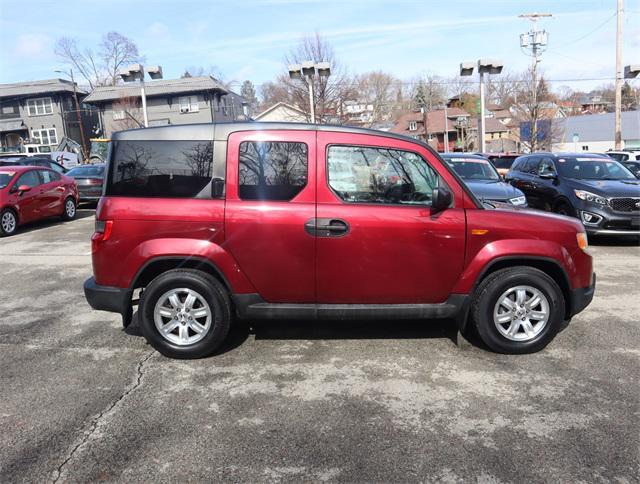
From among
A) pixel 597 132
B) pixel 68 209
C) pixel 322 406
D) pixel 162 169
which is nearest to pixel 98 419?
pixel 322 406

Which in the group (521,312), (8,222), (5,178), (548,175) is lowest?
(521,312)

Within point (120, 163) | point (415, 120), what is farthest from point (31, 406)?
point (415, 120)

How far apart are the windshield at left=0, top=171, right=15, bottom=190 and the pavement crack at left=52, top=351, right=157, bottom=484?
897cm

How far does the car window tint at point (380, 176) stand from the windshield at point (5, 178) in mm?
9992

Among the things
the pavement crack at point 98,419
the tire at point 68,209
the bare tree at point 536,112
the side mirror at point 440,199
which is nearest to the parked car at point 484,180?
the side mirror at point 440,199

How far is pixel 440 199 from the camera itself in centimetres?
388

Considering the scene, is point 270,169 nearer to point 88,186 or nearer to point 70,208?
point 70,208

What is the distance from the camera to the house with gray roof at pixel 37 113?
52344 millimetres

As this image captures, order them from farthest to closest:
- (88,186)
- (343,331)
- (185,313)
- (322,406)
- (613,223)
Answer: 1. (88,186)
2. (613,223)
3. (343,331)
4. (185,313)
5. (322,406)

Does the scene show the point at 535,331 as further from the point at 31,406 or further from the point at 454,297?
the point at 31,406

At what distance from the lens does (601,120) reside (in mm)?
66938

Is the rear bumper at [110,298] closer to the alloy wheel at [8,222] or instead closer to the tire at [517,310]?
the tire at [517,310]

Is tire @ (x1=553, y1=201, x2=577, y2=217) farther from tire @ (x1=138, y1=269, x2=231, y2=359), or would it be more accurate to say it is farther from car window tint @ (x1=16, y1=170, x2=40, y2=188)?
car window tint @ (x1=16, y1=170, x2=40, y2=188)

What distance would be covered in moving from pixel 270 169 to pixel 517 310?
2.39 m
